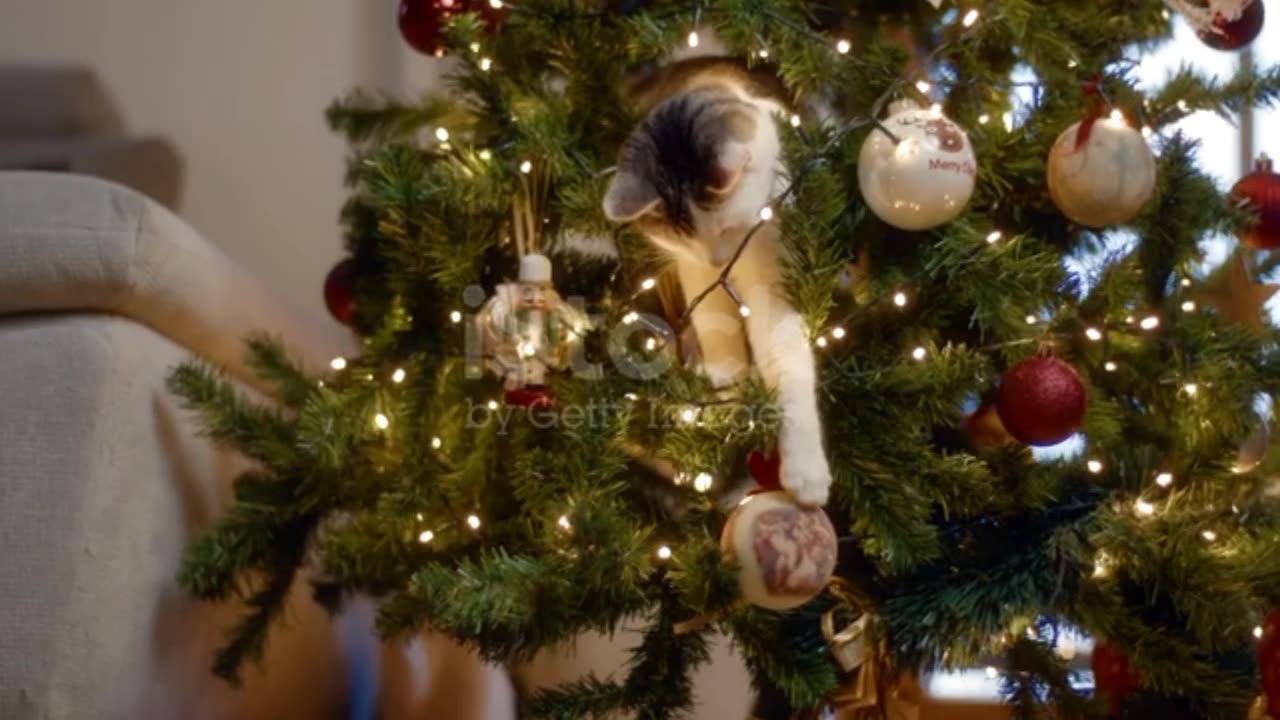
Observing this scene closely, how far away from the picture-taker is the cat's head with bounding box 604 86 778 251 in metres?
0.72

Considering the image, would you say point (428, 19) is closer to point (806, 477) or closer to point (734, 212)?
point (734, 212)

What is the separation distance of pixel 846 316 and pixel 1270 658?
360mm

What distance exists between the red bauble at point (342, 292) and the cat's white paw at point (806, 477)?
1.26 feet

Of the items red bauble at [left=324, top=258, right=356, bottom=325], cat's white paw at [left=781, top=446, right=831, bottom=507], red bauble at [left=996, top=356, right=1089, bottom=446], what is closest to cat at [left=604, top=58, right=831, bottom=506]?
cat's white paw at [left=781, top=446, right=831, bottom=507]

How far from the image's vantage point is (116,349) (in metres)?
0.80

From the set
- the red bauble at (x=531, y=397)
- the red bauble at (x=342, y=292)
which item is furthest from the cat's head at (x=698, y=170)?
the red bauble at (x=342, y=292)

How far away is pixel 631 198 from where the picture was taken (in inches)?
28.4

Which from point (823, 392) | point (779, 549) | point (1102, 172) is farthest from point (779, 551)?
point (1102, 172)

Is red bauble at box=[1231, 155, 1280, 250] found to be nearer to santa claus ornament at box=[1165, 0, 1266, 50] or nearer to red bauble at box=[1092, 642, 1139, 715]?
santa claus ornament at box=[1165, 0, 1266, 50]

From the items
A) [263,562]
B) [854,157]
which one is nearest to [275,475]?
[263,562]

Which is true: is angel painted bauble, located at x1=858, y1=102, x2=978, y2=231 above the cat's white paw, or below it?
above

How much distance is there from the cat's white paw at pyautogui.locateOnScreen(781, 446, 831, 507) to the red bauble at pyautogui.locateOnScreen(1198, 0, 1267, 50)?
1.34 feet

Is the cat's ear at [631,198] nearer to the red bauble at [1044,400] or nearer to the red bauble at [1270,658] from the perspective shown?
the red bauble at [1044,400]

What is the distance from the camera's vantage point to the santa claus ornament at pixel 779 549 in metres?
0.66
